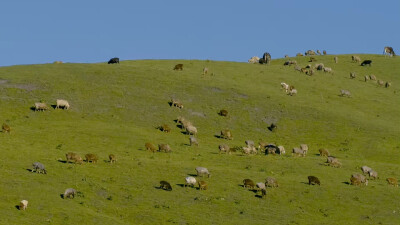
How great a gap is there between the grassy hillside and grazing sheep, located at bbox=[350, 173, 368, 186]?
1017mm

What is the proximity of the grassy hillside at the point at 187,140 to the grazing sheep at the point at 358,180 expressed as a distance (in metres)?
1.02

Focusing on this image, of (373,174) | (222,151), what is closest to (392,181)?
(373,174)

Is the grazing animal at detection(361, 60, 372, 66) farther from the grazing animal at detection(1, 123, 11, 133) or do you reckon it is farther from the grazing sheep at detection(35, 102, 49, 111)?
the grazing animal at detection(1, 123, 11, 133)

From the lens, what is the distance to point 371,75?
10700cm

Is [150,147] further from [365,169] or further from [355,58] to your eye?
[355,58]

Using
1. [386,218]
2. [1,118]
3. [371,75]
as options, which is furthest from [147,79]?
[386,218]

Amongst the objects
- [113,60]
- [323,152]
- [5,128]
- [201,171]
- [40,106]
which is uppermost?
[113,60]

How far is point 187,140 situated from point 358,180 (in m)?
18.3

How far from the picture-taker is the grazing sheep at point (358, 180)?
197 ft

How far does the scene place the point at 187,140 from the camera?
72.5 m

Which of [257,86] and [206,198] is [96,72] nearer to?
[257,86]

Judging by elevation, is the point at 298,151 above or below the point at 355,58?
below

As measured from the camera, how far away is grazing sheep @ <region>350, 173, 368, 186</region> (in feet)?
197

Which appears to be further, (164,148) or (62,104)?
(62,104)
